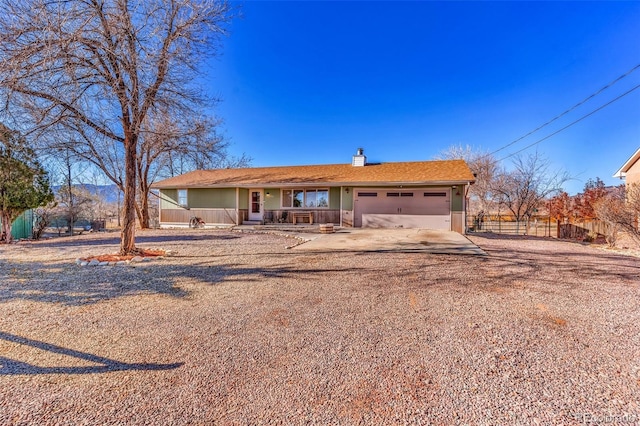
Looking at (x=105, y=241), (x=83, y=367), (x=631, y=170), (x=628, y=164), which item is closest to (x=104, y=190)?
(x=105, y=241)

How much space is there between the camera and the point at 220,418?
1.79m

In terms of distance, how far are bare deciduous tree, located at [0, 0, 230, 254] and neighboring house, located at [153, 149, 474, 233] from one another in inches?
321

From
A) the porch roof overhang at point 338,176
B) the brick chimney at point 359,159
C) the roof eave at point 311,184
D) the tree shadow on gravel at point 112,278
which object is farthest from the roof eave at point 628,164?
the tree shadow on gravel at point 112,278

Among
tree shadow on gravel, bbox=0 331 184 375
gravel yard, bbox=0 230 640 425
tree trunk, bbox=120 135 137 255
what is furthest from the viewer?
tree trunk, bbox=120 135 137 255

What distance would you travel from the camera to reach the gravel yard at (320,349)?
6.14 feet

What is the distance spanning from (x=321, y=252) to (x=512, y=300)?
4.39 metres

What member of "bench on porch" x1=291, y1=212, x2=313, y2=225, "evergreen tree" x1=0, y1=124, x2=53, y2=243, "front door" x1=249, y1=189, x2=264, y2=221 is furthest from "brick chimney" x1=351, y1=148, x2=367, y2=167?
"evergreen tree" x1=0, y1=124, x2=53, y2=243

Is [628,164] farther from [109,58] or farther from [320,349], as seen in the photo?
[109,58]

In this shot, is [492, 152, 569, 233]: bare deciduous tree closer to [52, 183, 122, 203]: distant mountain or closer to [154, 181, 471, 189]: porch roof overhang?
[154, 181, 471, 189]: porch roof overhang

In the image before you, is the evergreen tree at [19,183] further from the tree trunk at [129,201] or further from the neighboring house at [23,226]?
the tree trunk at [129,201]

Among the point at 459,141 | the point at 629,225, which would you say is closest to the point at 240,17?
the point at 629,225

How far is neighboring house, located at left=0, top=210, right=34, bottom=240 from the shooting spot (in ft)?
45.8

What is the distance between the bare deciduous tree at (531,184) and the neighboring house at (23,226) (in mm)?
28002

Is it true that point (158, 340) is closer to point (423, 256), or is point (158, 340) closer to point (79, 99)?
point (423, 256)
